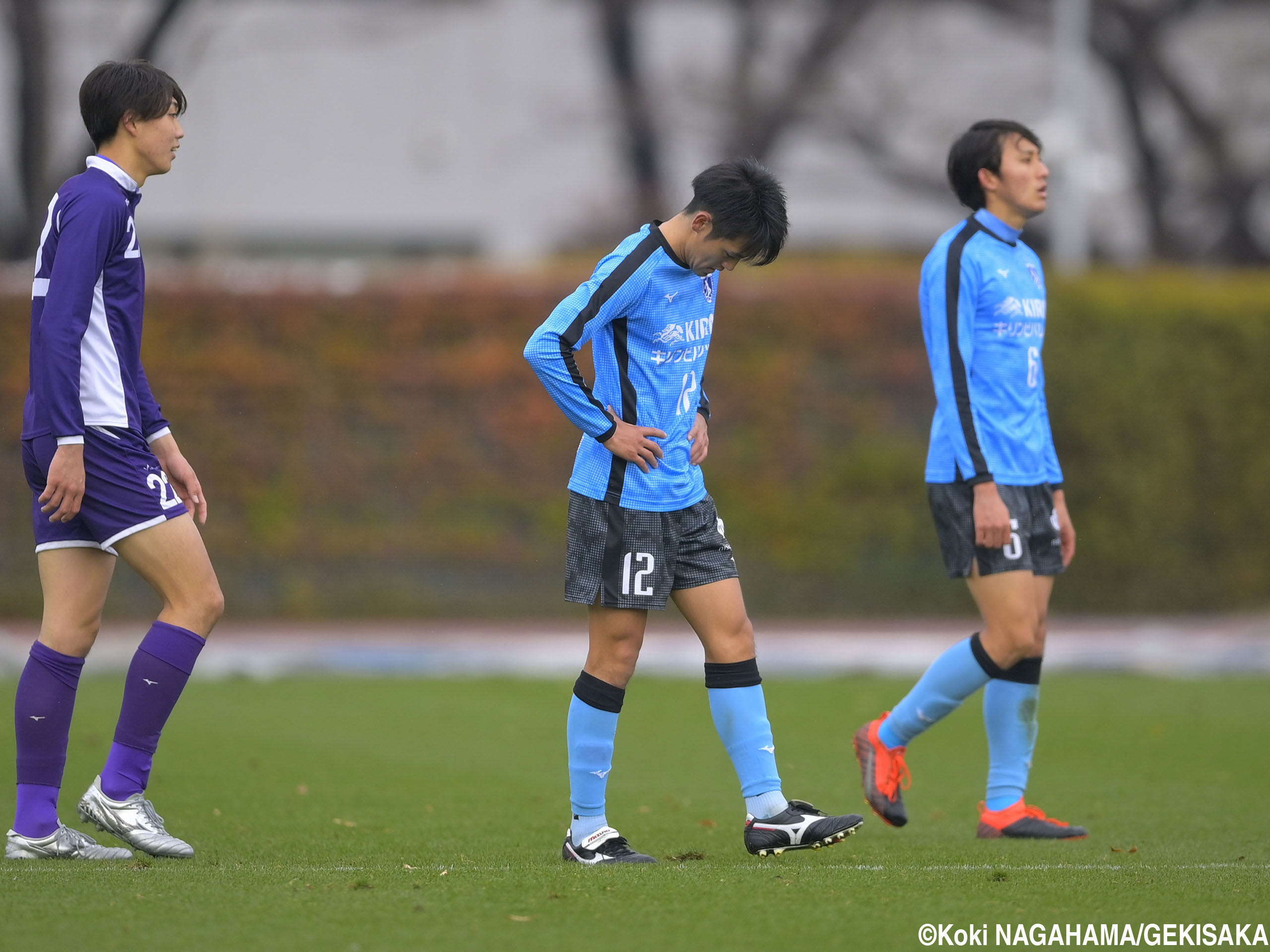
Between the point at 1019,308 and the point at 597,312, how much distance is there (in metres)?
1.84

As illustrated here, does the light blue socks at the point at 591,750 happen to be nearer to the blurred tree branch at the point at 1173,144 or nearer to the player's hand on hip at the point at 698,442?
the player's hand on hip at the point at 698,442

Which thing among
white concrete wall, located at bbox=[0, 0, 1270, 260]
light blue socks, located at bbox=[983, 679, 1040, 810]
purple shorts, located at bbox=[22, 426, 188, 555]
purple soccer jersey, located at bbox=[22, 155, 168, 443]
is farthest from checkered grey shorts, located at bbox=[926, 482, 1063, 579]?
white concrete wall, located at bbox=[0, 0, 1270, 260]

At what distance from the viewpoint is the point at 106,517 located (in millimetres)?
4465

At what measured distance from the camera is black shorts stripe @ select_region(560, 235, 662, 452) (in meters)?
4.45

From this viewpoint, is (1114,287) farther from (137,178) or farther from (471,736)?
(137,178)

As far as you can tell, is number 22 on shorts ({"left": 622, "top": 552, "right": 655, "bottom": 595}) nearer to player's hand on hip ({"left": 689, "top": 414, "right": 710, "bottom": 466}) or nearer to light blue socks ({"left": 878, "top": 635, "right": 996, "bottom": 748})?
player's hand on hip ({"left": 689, "top": 414, "right": 710, "bottom": 466})

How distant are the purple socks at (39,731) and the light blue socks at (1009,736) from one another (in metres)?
3.12

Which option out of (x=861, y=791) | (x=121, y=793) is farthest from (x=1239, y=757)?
(x=121, y=793)

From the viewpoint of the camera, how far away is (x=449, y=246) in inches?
1009

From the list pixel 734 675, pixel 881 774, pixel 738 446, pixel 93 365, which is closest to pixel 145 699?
pixel 93 365

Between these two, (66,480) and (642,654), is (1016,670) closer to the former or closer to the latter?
(66,480)

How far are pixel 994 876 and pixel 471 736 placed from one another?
4029 millimetres

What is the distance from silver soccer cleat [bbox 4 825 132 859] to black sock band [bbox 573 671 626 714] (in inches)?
56.9

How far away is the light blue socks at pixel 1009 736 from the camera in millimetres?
5480
